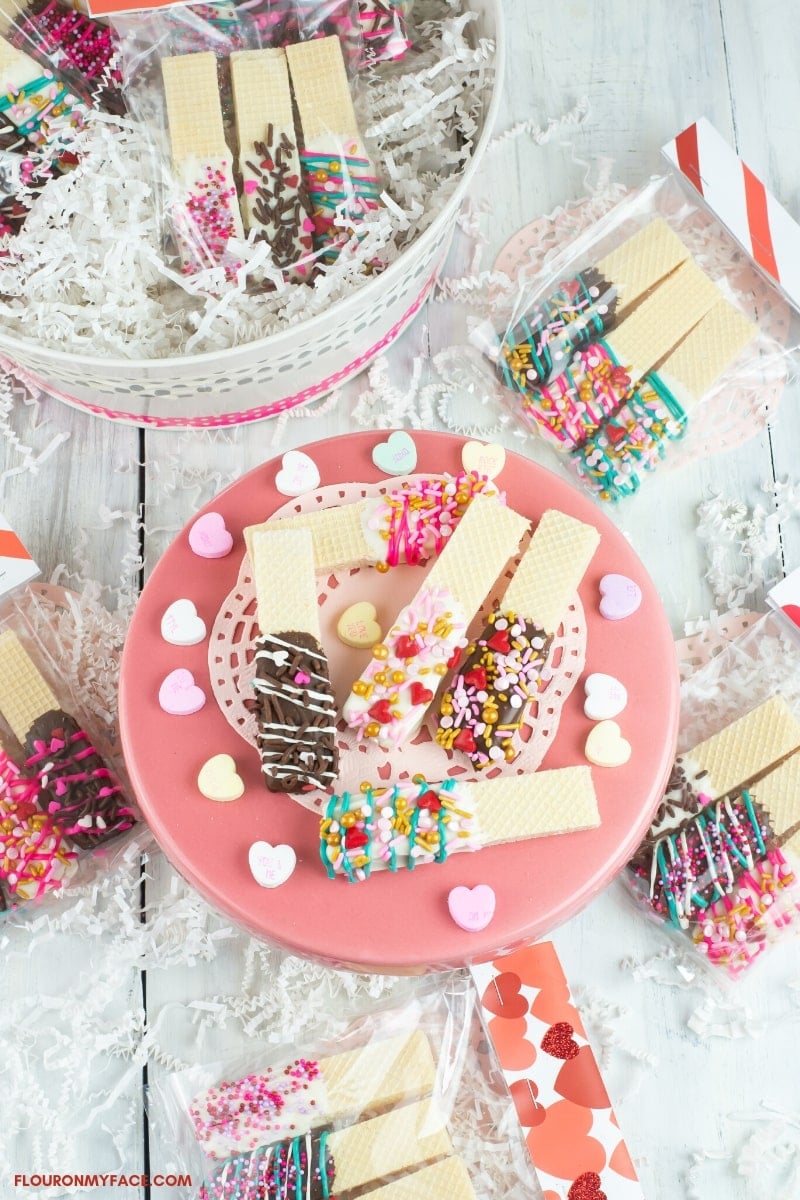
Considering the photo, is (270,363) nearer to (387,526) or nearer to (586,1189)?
(387,526)

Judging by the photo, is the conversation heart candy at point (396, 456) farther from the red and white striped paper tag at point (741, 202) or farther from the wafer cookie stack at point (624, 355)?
the red and white striped paper tag at point (741, 202)

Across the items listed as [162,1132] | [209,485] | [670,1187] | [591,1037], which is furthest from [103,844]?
[670,1187]

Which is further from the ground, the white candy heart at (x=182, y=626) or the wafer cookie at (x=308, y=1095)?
the white candy heart at (x=182, y=626)

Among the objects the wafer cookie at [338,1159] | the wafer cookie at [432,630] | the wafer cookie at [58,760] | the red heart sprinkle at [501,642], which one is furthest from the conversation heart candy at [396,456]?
the wafer cookie at [338,1159]

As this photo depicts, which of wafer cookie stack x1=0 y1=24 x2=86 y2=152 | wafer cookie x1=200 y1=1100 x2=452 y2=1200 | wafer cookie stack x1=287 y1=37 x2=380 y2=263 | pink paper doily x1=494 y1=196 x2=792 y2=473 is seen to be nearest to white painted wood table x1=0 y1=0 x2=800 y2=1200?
pink paper doily x1=494 y1=196 x2=792 y2=473

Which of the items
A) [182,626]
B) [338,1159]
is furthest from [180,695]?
[338,1159]

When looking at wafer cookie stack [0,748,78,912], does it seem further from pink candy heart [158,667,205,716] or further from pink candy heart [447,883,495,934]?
pink candy heart [447,883,495,934]
